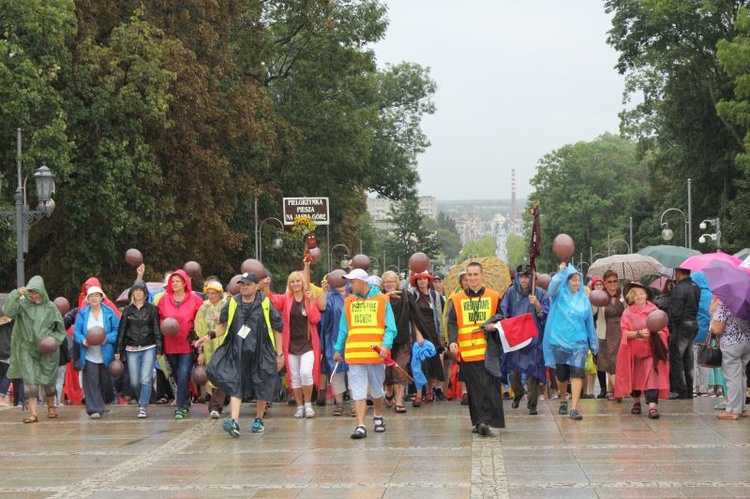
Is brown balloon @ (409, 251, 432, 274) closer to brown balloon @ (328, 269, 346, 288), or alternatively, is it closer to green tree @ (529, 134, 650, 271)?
brown balloon @ (328, 269, 346, 288)

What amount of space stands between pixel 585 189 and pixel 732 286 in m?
99.6

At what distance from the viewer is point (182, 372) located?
1560cm

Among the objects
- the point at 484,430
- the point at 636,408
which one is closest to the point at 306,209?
the point at 636,408

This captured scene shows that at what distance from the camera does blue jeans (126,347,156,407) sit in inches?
611

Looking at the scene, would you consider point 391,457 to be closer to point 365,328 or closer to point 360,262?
point 365,328

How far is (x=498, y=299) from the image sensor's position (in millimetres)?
13422

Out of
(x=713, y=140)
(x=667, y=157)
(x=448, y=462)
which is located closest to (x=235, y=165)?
(x=713, y=140)

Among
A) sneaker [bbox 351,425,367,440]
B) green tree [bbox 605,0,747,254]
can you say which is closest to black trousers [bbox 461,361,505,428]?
sneaker [bbox 351,425,367,440]

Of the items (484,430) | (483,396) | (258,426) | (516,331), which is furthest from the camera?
(258,426)

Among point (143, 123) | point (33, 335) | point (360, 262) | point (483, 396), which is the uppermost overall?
point (143, 123)

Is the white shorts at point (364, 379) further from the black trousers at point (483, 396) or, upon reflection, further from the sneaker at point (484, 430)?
the sneaker at point (484, 430)

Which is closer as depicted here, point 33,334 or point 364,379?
point 364,379

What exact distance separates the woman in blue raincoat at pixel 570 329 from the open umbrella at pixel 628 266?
4319 millimetres

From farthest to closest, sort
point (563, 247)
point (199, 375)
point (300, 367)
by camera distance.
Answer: point (199, 375)
point (300, 367)
point (563, 247)
